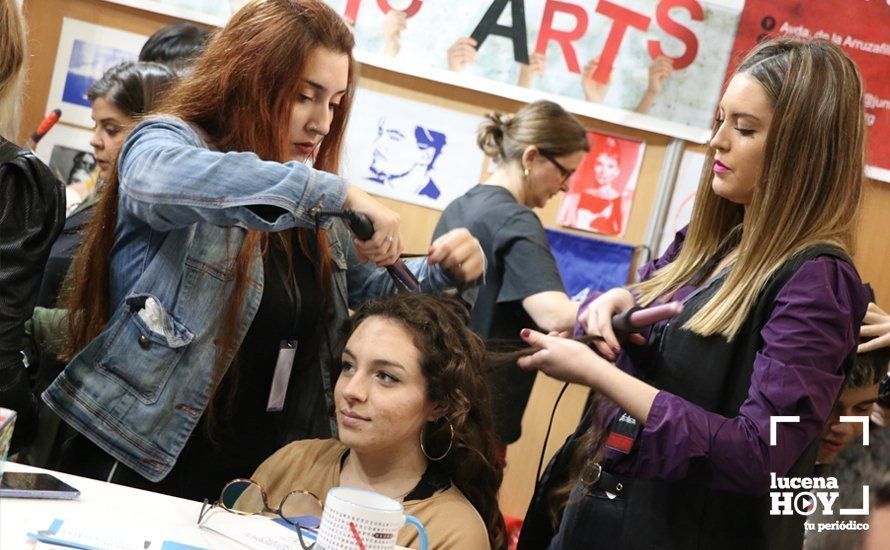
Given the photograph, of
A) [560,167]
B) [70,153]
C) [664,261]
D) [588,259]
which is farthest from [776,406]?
[70,153]

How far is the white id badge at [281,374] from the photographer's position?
5.79 ft

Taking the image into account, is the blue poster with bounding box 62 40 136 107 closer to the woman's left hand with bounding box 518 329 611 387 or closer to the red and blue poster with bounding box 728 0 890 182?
the red and blue poster with bounding box 728 0 890 182

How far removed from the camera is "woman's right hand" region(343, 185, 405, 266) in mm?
1473

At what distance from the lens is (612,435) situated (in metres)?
1.47

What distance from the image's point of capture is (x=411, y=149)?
10.5ft

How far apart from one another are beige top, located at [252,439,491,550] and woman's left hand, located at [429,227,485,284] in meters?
0.39

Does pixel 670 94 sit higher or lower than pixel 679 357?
higher

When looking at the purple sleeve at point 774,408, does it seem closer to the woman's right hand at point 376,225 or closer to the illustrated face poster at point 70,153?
the woman's right hand at point 376,225

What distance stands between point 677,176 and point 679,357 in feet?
5.98

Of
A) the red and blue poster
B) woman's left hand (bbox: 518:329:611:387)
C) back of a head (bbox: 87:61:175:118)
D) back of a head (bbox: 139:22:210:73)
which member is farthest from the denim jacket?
the red and blue poster

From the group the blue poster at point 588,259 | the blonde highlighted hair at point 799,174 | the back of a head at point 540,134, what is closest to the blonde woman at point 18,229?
the blonde highlighted hair at point 799,174

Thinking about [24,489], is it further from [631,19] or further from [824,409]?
[631,19]

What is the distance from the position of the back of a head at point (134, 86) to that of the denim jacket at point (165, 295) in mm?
871

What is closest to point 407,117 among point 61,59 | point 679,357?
point 61,59
